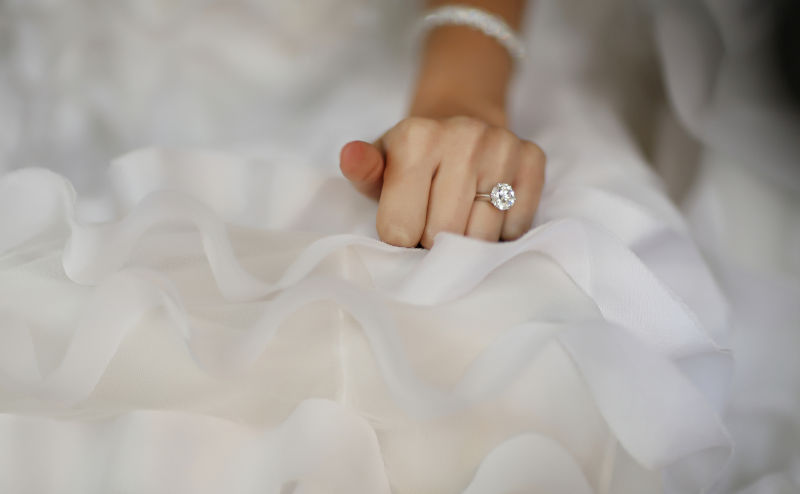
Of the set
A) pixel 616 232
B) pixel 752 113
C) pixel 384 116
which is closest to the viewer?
pixel 616 232

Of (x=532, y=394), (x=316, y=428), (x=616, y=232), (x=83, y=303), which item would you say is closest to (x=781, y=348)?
(x=616, y=232)

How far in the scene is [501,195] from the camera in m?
0.54

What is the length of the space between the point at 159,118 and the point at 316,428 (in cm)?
53

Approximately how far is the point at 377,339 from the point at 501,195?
192 millimetres

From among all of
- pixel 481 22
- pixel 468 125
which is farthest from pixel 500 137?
pixel 481 22

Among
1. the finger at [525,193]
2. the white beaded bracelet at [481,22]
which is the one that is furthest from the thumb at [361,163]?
the white beaded bracelet at [481,22]

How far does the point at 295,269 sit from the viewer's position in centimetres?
45

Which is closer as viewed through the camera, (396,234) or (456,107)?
(396,234)

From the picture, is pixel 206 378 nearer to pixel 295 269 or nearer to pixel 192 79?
pixel 295 269

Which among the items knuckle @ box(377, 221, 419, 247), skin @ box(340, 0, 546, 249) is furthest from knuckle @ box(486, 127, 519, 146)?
knuckle @ box(377, 221, 419, 247)

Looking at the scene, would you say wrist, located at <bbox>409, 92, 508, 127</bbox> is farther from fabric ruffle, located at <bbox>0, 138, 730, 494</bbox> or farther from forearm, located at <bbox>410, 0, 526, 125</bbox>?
fabric ruffle, located at <bbox>0, 138, 730, 494</bbox>

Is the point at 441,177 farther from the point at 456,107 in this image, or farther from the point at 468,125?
the point at 456,107

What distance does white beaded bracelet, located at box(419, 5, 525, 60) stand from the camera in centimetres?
78

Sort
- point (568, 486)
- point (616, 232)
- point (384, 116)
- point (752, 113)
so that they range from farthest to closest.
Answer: point (384, 116)
point (752, 113)
point (616, 232)
point (568, 486)
